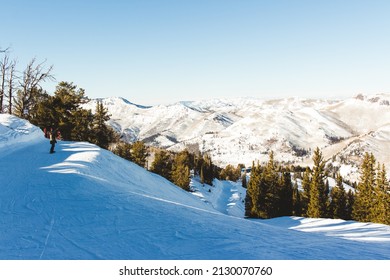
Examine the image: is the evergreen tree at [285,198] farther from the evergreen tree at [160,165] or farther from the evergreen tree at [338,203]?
the evergreen tree at [160,165]

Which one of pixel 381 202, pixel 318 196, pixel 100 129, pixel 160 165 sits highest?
pixel 100 129

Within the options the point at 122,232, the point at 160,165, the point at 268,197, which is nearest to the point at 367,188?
the point at 268,197

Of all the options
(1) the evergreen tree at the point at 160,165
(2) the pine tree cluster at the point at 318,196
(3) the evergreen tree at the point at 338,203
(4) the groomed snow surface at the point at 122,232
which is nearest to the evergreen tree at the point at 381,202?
(2) the pine tree cluster at the point at 318,196

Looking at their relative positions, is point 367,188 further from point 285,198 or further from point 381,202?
point 285,198

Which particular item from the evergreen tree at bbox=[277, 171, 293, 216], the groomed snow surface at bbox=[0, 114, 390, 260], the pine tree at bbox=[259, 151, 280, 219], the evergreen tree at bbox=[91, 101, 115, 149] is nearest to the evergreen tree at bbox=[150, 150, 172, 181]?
the evergreen tree at bbox=[91, 101, 115, 149]

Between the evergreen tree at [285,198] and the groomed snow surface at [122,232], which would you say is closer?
the groomed snow surface at [122,232]

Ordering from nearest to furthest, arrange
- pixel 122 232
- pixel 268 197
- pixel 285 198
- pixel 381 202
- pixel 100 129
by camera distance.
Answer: pixel 122 232
pixel 381 202
pixel 100 129
pixel 268 197
pixel 285 198

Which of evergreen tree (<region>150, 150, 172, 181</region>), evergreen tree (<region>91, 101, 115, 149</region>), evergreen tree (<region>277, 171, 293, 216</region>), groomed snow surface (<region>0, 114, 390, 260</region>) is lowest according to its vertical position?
evergreen tree (<region>277, 171, 293, 216</region>)

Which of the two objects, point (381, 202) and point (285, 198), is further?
point (285, 198)

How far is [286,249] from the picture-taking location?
26.0ft

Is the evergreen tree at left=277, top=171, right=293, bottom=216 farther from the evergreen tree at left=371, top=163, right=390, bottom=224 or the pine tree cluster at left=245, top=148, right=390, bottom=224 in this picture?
the evergreen tree at left=371, top=163, right=390, bottom=224
